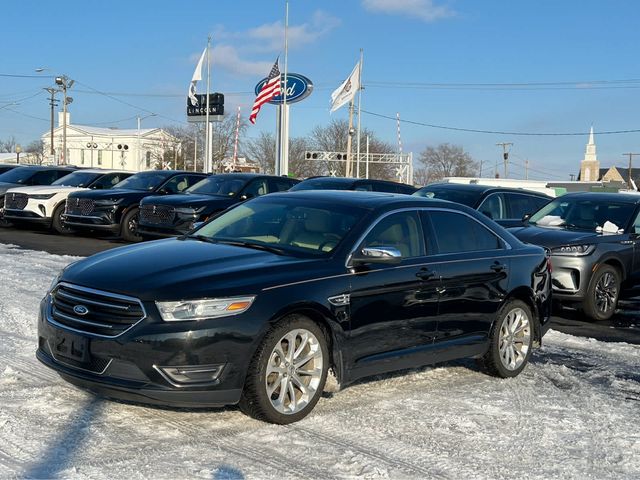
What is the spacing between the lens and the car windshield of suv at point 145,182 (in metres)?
17.8

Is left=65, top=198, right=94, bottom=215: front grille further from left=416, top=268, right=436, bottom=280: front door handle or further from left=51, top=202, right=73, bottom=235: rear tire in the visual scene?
left=416, top=268, right=436, bottom=280: front door handle

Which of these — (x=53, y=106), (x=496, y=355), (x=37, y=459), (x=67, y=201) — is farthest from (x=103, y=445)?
(x=53, y=106)

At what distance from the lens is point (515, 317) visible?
22.9ft

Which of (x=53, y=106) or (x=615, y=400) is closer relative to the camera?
(x=615, y=400)

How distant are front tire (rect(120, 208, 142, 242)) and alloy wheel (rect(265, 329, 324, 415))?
39.0 feet

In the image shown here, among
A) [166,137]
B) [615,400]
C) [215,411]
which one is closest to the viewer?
[215,411]

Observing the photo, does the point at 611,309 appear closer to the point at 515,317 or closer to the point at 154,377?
the point at 515,317

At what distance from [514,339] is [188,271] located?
3.28 meters

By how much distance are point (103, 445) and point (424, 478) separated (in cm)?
185

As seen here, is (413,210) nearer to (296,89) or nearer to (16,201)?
(16,201)

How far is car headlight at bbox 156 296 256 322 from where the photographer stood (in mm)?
4730

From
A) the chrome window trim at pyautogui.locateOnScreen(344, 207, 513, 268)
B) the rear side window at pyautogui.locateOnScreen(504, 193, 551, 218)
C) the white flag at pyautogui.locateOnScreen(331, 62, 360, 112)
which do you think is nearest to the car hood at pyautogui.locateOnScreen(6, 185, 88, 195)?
the rear side window at pyautogui.locateOnScreen(504, 193, 551, 218)

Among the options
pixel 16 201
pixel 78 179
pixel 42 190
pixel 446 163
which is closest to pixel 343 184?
pixel 42 190

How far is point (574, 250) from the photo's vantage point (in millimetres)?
10055
